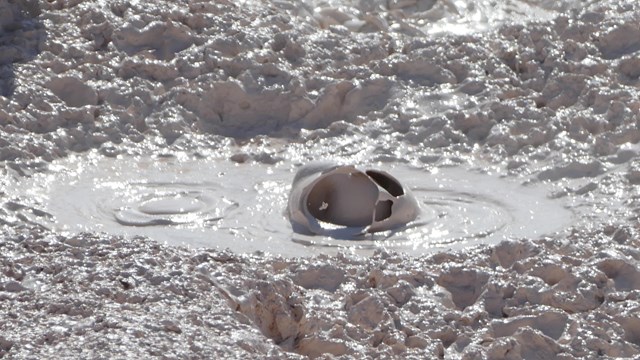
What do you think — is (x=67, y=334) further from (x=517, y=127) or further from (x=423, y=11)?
(x=423, y=11)

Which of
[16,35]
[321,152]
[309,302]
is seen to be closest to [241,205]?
[321,152]

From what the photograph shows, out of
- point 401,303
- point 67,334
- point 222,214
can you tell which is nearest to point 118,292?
point 67,334

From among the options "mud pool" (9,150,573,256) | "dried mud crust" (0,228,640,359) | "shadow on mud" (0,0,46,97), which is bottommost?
"mud pool" (9,150,573,256)

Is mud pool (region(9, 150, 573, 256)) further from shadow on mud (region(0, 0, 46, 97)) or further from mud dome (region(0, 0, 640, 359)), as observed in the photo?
shadow on mud (region(0, 0, 46, 97))

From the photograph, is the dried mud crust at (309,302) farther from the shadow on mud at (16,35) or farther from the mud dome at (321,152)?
the shadow on mud at (16,35)

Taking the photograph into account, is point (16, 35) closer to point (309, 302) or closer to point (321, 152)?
point (321, 152)

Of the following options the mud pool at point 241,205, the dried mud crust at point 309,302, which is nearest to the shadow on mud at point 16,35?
the mud pool at point 241,205

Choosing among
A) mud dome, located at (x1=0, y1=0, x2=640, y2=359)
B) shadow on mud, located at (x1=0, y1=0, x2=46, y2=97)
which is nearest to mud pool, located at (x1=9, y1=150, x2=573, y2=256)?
mud dome, located at (x1=0, y1=0, x2=640, y2=359)
